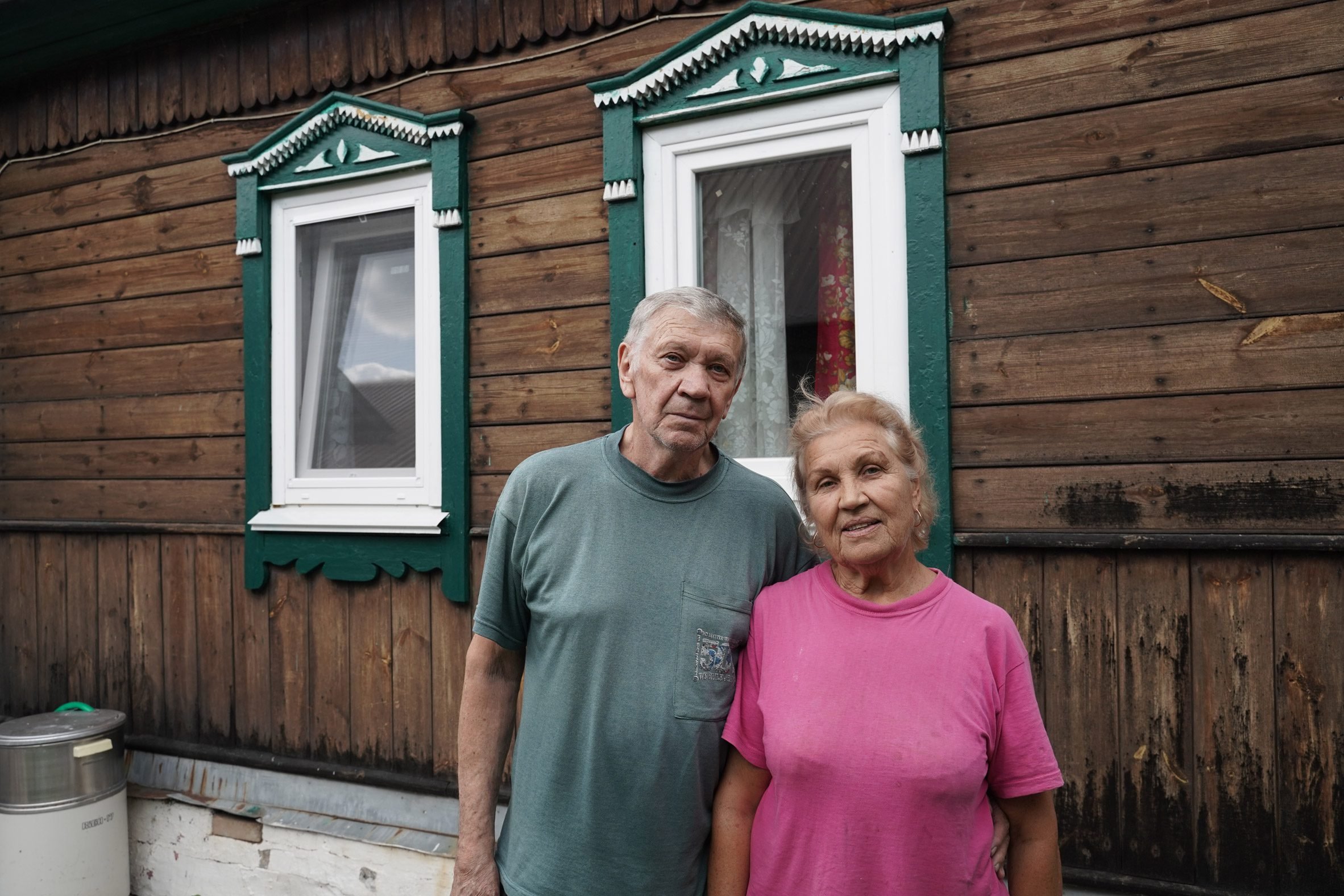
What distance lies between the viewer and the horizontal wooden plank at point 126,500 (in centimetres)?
404

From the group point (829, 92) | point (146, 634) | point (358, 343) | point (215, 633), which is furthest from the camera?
point (146, 634)

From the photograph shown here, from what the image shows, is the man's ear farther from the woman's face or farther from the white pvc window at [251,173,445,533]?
the white pvc window at [251,173,445,533]

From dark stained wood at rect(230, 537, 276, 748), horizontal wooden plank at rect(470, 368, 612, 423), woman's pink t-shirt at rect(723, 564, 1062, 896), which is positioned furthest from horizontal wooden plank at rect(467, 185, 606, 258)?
woman's pink t-shirt at rect(723, 564, 1062, 896)

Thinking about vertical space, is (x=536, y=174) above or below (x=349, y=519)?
above

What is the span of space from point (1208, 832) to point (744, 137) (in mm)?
2452

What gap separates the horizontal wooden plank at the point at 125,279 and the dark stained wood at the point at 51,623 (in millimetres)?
1117

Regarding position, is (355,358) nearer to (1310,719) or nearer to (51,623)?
(51,623)

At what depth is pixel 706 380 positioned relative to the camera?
5.60 ft

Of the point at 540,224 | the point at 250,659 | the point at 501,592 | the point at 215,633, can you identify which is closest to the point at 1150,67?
the point at 540,224

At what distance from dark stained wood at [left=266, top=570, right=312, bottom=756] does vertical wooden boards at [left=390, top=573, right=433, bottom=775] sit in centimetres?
45

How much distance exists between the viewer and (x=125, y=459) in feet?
14.0

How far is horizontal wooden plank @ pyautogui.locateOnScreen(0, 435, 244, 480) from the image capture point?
4.05 meters

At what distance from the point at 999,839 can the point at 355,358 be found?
3197 millimetres

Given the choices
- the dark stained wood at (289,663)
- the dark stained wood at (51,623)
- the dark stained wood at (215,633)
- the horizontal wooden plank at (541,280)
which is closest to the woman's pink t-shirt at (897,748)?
the horizontal wooden plank at (541,280)
